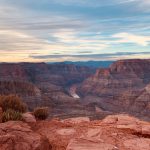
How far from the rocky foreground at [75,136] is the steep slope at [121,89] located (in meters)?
113

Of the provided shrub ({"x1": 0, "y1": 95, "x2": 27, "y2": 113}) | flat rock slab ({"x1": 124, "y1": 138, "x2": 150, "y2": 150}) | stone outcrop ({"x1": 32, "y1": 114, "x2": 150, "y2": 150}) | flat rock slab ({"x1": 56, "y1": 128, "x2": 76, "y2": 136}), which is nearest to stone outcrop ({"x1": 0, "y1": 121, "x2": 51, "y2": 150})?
stone outcrop ({"x1": 32, "y1": 114, "x2": 150, "y2": 150})

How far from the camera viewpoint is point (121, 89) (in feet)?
563

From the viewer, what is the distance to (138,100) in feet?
435

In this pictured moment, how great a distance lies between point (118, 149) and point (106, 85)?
171522 millimetres

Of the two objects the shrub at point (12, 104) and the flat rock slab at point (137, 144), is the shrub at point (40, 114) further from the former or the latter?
the flat rock slab at point (137, 144)

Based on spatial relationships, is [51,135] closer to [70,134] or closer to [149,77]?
[70,134]

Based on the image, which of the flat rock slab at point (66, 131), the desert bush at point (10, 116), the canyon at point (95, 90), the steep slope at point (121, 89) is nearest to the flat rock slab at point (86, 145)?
the flat rock slab at point (66, 131)

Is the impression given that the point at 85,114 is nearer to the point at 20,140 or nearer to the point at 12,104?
the point at 12,104

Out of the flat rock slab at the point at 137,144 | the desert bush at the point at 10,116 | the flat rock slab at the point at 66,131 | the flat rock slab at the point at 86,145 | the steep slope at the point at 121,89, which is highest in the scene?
the desert bush at the point at 10,116

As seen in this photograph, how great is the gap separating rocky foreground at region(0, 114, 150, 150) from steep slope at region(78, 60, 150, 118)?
112659mm

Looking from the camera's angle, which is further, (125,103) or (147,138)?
(125,103)

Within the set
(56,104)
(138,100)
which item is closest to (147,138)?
(56,104)

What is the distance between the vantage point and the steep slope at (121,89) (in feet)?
442

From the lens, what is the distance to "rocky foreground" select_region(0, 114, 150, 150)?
9422 mm
